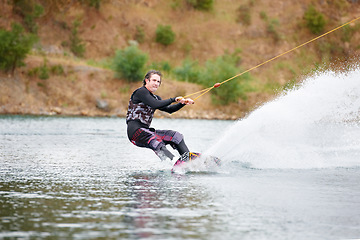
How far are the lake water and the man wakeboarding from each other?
1.37ft

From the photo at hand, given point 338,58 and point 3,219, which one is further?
point 338,58

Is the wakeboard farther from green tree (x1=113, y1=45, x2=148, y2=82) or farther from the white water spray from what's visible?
green tree (x1=113, y1=45, x2=148, y2=82)

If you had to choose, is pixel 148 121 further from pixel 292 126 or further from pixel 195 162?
pixel 292 126

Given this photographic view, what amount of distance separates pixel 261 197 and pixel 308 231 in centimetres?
Answer: 186

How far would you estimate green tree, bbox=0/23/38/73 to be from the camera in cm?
4427

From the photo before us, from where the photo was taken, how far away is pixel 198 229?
17.3ft

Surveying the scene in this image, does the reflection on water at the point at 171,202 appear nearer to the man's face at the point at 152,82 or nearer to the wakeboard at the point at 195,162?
the wakeboard at the point at 195,162

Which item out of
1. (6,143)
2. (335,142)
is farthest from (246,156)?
(6,143)

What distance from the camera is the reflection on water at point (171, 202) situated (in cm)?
523

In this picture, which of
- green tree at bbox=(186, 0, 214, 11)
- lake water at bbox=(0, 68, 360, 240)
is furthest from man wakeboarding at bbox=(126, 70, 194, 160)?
green tree at bbox=(186, 0, 214, 11)

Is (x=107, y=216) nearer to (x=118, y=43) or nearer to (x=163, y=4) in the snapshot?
(x=118, y=43)

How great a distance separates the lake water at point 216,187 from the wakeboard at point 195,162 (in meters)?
0.16

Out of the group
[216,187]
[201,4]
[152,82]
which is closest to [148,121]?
[152,82]

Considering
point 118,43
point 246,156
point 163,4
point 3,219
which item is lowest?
point 3,219
